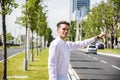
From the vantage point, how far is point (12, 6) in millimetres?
15484

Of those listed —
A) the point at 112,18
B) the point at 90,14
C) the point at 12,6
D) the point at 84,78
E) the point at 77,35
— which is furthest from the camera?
the point at 77,35

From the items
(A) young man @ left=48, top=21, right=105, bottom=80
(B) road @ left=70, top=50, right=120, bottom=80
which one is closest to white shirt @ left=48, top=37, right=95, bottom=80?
(A) young man @ left=48, top=21, right=105, bottom=80

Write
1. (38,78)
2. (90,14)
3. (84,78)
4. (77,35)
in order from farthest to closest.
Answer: (77,35) < (90,14) < (84,78) < (38,78)

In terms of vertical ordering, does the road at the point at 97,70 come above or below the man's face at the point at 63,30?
below

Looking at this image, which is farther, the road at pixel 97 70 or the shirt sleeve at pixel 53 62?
the road at pixel 97 70

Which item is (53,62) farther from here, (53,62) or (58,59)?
(58,59)

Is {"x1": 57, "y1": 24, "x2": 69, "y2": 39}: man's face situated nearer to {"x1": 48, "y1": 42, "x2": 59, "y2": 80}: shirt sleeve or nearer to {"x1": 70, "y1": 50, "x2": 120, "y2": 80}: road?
{"x1": 48, "y1": 42, "x2": 59, "y2": 80}: shirt sleeve

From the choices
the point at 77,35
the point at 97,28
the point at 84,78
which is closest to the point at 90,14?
the point at 97,28

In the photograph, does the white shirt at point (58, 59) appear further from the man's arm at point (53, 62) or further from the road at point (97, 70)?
the road at point (97, 70)

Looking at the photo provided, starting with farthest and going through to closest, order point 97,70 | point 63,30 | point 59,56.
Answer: point 97,70 → point 59,56 → point 63,30

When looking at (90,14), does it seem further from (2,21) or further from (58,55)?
(58,55)

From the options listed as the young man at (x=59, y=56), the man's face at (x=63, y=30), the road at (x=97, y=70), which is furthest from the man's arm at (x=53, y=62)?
the road at (x=97, y=70)

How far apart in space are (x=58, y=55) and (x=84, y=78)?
13.1 metres

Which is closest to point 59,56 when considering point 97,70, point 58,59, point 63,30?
point 58,59
